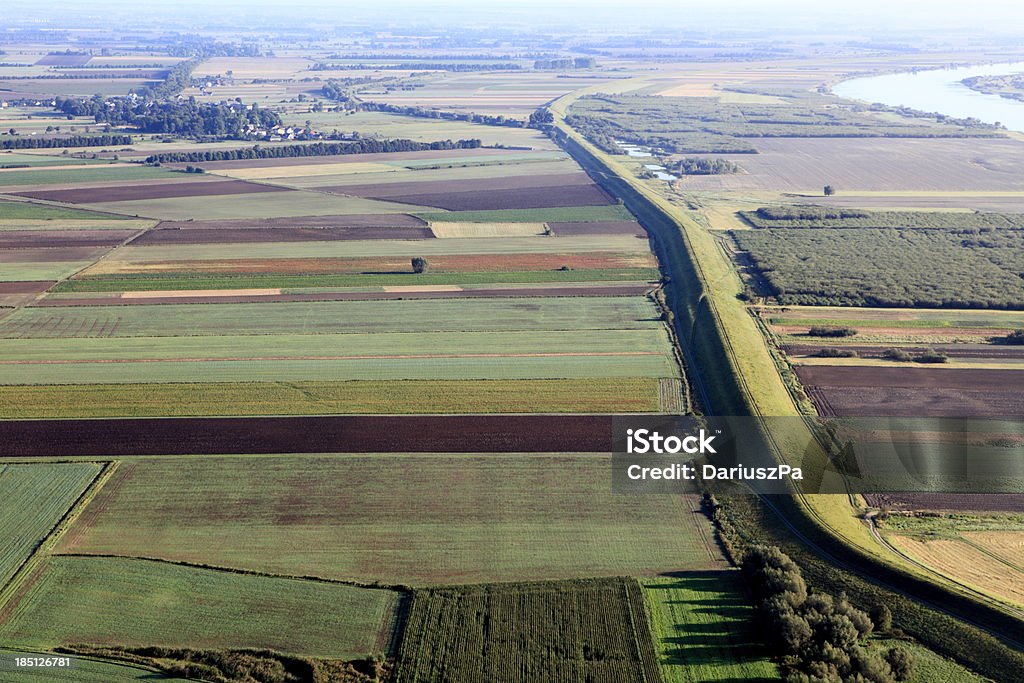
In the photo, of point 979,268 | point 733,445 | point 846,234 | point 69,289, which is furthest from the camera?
point 846,234

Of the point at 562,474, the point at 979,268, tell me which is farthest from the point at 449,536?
the point at 979,268

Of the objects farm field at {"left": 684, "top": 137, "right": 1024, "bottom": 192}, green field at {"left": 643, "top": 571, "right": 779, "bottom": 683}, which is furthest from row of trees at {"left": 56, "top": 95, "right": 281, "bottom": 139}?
green field at {"left": 643, "top": 571, "right": 779, "bottom": 683}

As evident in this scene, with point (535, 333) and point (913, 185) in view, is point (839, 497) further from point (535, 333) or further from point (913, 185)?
point (913, 185)

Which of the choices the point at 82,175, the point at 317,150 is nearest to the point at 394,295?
the point at 82,175

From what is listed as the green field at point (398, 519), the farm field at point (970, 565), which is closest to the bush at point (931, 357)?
the farm field at point (970, 565)

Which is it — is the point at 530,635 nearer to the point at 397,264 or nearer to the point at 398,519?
the point at 398,519

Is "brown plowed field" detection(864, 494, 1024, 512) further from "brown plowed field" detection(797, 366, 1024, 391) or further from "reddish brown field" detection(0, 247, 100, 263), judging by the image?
Result: "reddish brown field" detection(0, 247, 100, 263)
